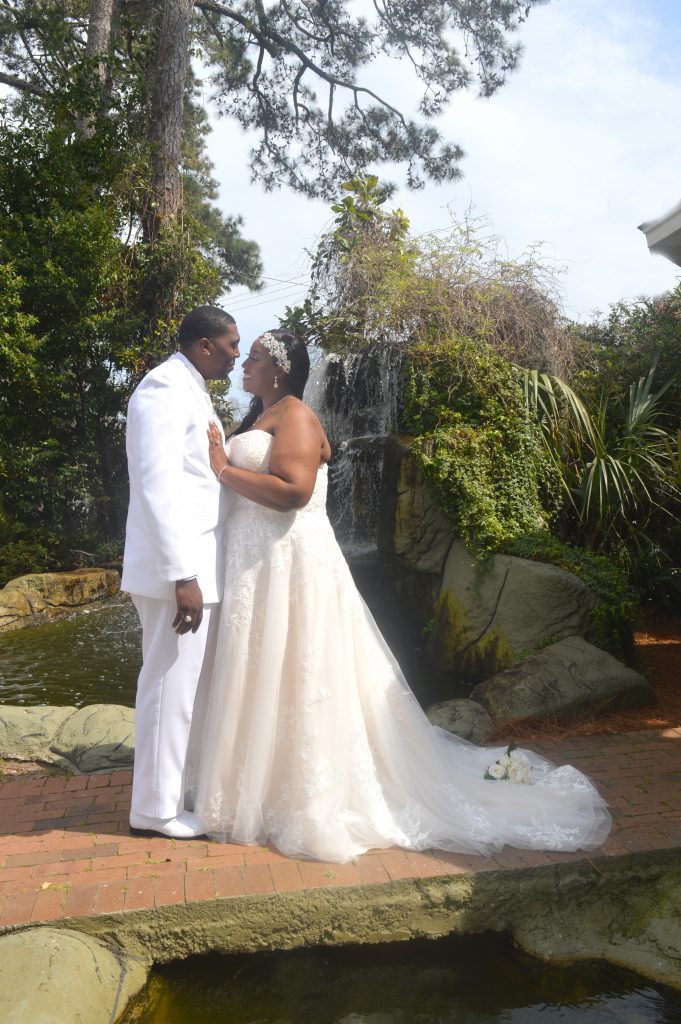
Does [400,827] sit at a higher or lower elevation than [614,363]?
lower

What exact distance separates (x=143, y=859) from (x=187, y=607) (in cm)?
100

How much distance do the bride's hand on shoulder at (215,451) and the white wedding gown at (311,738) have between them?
0.25 feet

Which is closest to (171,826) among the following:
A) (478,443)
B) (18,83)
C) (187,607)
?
(187,607)

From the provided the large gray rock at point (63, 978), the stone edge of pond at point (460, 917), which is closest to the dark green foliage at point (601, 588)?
the stone edge of pond at point (460, 917)

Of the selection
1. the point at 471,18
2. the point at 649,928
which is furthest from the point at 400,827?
the point at 471,18

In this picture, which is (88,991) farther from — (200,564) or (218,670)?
(200,564)

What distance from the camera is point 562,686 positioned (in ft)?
17.1

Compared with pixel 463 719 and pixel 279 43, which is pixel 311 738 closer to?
pixel 463 719

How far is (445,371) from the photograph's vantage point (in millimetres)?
8117

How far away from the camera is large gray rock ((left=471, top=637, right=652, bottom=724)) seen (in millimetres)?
5086

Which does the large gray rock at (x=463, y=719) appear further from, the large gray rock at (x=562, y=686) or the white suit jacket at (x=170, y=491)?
the white suit jacket at (x=170, y=491)

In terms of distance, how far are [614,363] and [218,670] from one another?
293 inches

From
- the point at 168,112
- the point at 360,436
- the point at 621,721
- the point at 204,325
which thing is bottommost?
the point at 621,721

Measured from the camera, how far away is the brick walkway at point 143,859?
2928 millimetres
